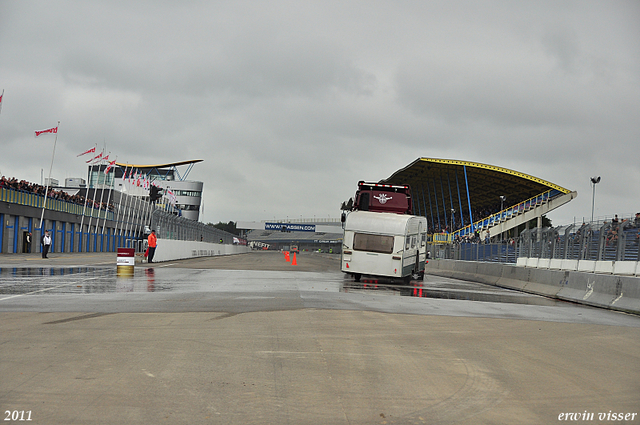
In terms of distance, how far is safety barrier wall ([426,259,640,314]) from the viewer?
1527 centimetres

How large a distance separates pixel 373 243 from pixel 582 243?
7.39m

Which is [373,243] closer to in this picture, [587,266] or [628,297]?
[587,266]

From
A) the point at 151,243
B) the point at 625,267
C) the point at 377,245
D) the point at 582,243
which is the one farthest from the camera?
the point at 151,243

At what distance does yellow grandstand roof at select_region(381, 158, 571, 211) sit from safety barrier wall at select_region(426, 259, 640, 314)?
42357 mm

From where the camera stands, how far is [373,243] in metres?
23.8

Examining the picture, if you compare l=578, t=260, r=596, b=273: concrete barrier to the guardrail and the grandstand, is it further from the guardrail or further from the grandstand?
the grandstand

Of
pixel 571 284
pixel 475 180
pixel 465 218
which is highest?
pixel 475 180

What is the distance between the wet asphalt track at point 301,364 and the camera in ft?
17.6

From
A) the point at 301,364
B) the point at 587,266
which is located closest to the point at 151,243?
the point at 587,266

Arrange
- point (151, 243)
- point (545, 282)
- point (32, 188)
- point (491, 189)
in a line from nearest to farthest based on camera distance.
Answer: point (545, 282) → point (151, 243) → point (32, 188) → point (491, 189)

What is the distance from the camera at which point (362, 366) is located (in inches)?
279

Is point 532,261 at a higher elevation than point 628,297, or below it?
higher

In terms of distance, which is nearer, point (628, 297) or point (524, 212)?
point (628, 297)

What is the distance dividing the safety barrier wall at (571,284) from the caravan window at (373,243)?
5043 millimetres
